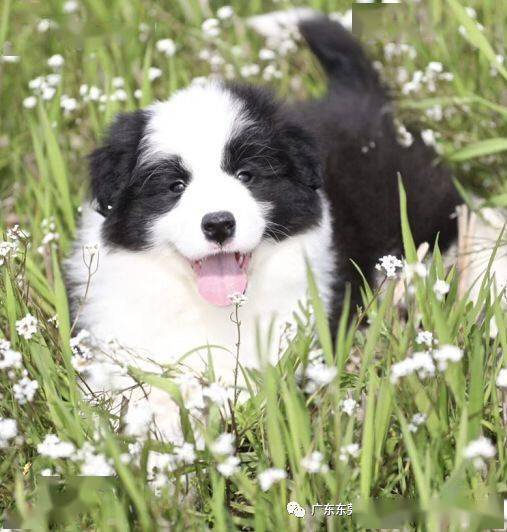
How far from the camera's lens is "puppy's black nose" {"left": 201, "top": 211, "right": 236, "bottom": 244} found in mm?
2225

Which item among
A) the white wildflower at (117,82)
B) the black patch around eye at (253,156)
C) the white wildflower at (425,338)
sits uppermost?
the white wildflower at (117,82)

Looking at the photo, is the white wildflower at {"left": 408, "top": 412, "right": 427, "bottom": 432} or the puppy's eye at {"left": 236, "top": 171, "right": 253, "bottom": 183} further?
the puppy's eye at {"left": 236, "top": 171, "right": 253, "bottom": 183}

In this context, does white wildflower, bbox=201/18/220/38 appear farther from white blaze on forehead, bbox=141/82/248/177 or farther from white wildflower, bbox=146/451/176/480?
white wildflower, bbox=146/451/176/480

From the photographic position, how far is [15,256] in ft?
8.08

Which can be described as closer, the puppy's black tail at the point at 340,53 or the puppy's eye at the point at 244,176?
the puppy's eye at the point at 244,176

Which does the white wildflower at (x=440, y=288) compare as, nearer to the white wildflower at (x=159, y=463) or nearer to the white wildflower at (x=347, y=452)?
the white wildflower at (x=347, y=452)

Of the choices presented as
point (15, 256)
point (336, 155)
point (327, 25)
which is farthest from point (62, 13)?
point (15, 256)

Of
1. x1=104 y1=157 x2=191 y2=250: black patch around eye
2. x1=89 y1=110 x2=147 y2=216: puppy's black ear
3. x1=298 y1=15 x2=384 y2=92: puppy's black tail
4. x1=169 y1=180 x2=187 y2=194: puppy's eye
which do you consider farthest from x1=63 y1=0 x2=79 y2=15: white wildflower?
x1=169 y1=180 x2=187 y2=194: puppy's eye

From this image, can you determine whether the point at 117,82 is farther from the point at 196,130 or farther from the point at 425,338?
the point at 425,338

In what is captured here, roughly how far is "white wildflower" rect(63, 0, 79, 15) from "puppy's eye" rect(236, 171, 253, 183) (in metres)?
2.30

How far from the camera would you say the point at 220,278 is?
8.16ft

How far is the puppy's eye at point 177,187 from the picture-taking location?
2.39 metres

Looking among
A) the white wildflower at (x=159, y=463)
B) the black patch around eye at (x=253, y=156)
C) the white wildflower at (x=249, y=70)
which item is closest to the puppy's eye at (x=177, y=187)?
the black patch around eye at (x=253, y=156)

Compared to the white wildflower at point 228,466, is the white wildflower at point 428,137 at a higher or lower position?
higher
